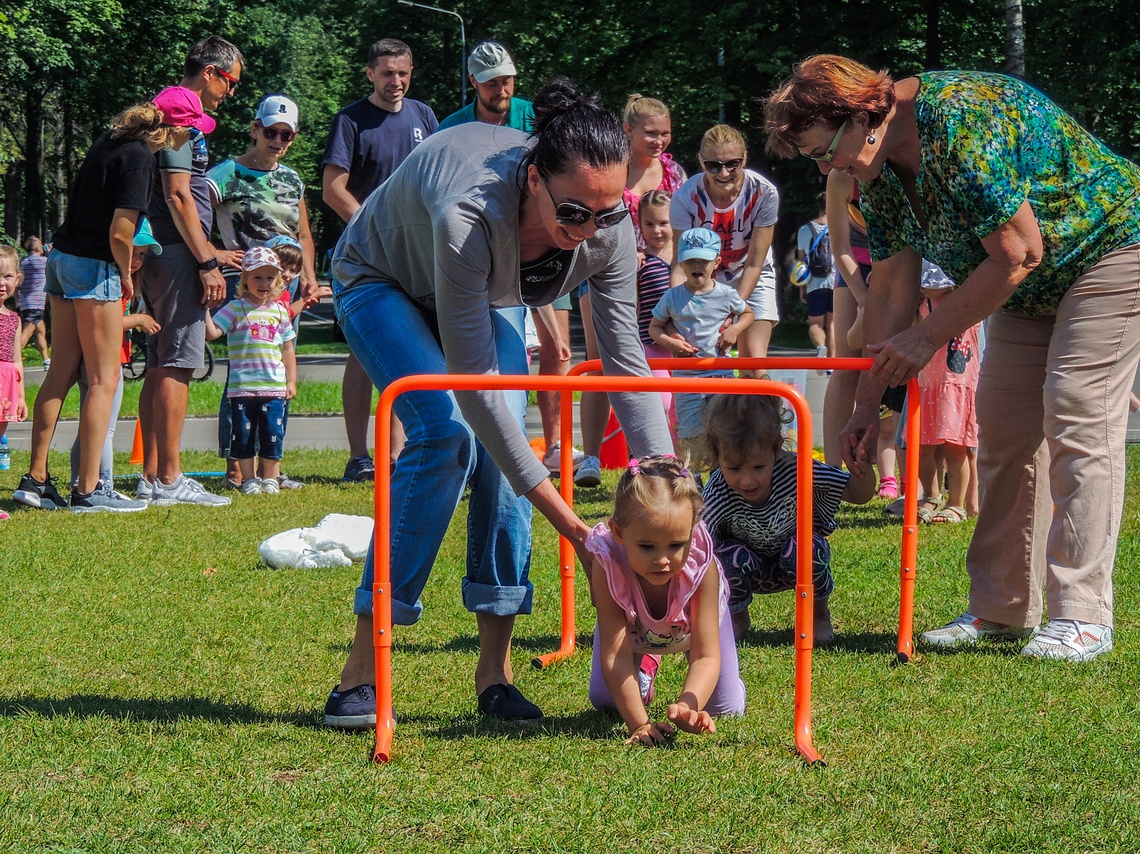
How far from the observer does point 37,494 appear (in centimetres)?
818

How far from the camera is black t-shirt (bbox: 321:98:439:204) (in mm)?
8719

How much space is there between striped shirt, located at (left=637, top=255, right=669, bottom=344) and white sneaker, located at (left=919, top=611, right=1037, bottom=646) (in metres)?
3.99

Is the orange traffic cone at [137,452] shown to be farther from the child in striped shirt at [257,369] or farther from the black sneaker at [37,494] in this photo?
the black sneaker at [37,494]

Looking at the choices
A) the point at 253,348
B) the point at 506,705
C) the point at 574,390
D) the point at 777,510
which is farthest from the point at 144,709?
the point at 253,348

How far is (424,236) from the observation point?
379cm

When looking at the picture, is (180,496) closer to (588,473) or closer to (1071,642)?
(588,473)

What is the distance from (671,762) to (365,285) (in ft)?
5.34

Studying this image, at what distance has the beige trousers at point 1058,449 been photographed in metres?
4.69

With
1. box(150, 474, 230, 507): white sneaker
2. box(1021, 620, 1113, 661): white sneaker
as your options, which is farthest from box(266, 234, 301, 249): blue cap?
box(1021, 620, 1113, 661): white sneaker

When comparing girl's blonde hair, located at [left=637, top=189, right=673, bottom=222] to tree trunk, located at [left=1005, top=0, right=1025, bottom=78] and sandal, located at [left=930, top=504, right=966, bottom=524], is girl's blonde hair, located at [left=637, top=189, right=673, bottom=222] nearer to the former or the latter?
sandal, located at [left=930, top=504, right=966, bottom=524]

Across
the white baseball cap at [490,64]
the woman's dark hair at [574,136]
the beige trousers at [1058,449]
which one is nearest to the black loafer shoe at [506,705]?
the woman's dark hair at [574,136]

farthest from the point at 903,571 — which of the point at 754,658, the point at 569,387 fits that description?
the point at 569,387

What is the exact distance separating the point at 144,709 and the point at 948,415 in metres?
5.13

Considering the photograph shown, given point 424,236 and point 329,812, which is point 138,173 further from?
point 329,812
